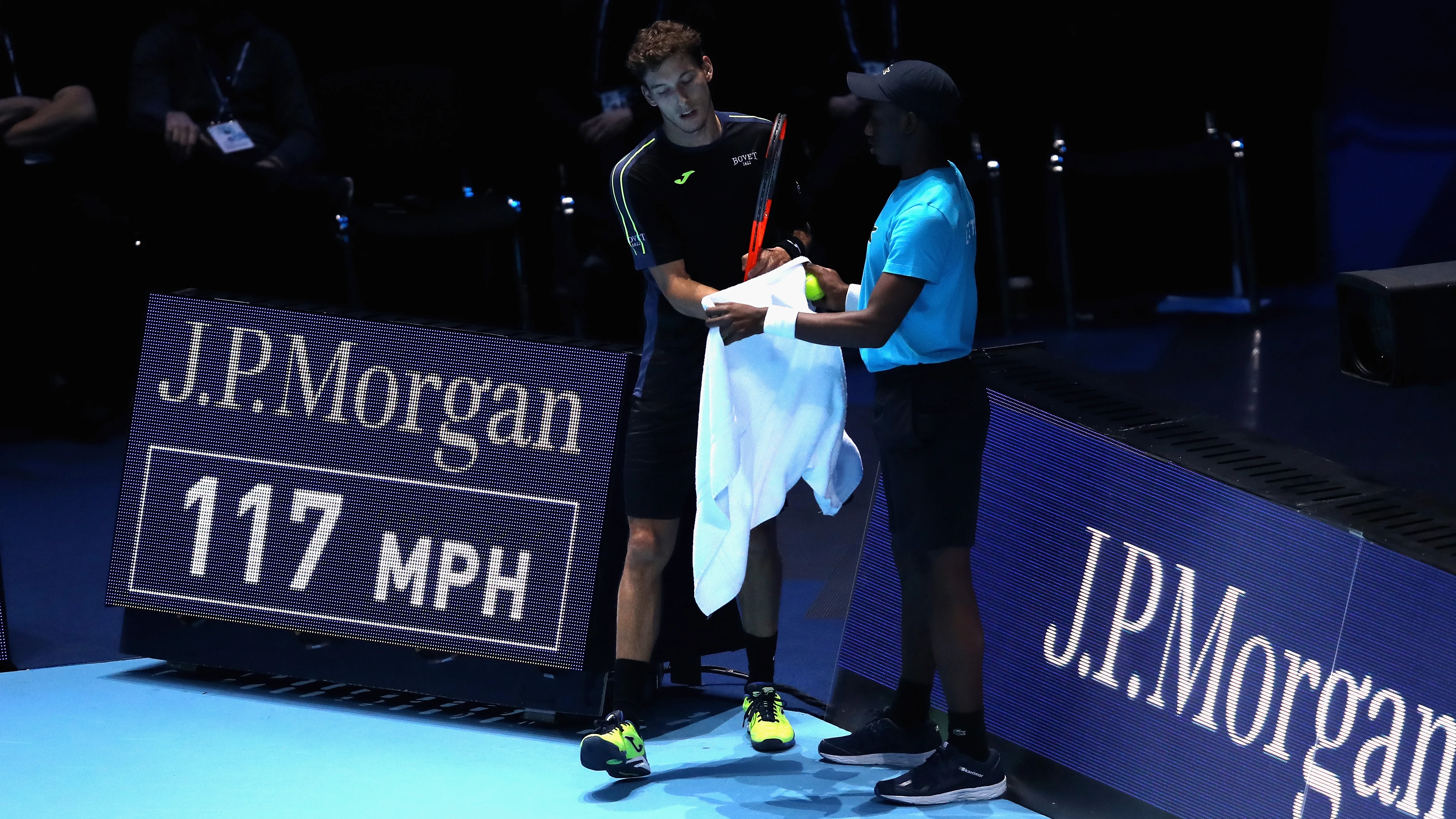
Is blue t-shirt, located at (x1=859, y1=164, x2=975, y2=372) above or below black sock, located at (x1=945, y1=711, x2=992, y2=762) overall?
above

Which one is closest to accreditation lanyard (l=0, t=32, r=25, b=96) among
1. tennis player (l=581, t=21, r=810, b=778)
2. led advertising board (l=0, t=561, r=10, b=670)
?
led advertising board (l=0, t=561, r=10, b=670)

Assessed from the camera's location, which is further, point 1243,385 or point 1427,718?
point 1243,385

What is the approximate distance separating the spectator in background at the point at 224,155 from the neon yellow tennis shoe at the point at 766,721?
4418 millimetres

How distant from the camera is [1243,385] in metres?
7.79

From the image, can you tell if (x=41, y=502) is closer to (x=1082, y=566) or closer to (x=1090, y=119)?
(x=1082, y=566)

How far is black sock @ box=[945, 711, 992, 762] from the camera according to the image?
153 inches

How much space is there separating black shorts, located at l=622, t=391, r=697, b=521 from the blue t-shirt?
597 millimetres

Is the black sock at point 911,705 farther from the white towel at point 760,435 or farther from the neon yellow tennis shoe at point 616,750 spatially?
the neon yellow tennis shoe at point 616,750

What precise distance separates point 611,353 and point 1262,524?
179cm

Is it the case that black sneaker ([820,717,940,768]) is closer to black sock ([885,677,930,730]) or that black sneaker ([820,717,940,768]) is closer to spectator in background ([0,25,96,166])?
black sock ([885,677,930,730])

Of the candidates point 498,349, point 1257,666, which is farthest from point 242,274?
point 1257,666

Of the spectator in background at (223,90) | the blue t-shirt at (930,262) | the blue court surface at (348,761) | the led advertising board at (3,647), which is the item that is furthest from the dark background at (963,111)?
the blue t-shirt at (930,262)

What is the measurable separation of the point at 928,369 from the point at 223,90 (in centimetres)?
526

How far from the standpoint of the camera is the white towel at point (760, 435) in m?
4.09
